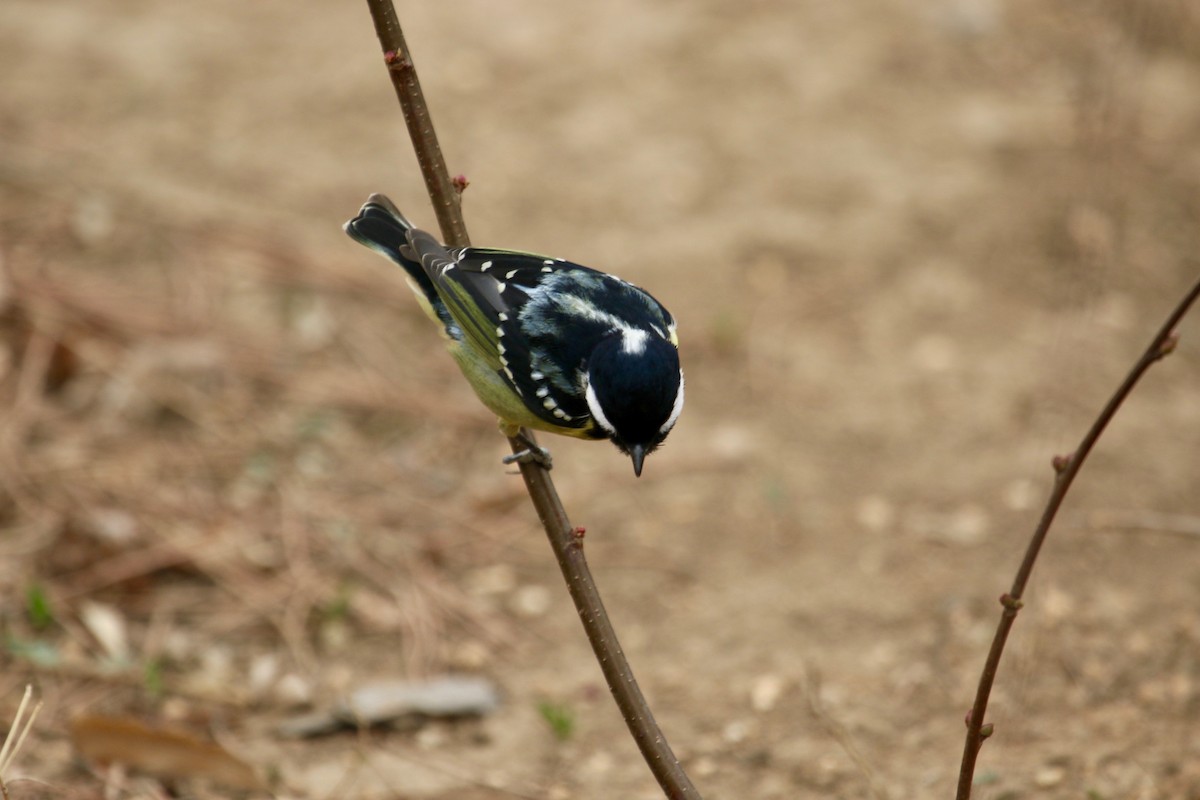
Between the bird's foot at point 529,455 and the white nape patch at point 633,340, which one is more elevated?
the white nape patch at point 633,340

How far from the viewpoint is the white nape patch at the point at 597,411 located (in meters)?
3.37

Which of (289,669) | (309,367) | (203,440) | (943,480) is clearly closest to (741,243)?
(943,480)

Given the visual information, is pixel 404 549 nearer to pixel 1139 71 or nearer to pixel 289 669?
pixel 289 669

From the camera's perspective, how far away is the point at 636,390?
3.26 metres

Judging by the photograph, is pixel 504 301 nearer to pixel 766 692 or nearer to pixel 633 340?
pixel 633 340

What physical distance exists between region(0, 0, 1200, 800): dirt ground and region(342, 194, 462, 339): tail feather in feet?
4.19

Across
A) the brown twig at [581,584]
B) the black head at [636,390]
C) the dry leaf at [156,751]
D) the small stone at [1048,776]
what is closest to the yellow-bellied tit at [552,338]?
the black head at [636,390]

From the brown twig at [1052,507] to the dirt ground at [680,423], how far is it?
1.09 m

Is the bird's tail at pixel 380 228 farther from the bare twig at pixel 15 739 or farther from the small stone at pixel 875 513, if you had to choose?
the small stone at pixel 875 513

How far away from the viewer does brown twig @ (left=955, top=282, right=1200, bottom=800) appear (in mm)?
2176

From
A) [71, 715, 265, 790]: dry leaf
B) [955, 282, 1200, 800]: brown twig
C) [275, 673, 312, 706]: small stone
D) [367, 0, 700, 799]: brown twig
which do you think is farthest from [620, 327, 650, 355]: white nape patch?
[275, 673, 312, 706]: small stone

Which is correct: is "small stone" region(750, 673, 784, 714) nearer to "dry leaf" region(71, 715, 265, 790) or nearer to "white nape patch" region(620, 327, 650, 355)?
"white nape patch" region(620, 327, 650, 355)

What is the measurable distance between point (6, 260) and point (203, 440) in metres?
1.37

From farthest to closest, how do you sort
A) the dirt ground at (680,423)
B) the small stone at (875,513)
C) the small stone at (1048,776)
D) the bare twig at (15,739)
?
the small stone at (875,513) < the dirt ground at (680,423) < the small stone at (1048,776) < the bare twig at (15,739)
